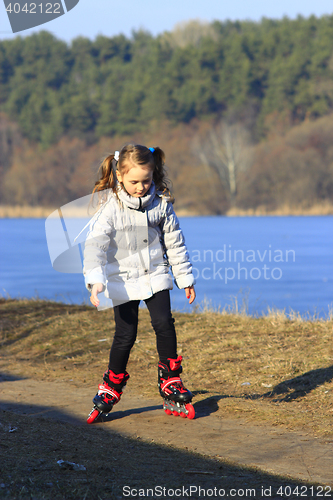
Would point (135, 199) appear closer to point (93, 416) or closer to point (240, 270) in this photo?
point (93, 416)

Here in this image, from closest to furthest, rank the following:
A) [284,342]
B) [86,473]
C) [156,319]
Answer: [86,473], [156,319], [284,342]

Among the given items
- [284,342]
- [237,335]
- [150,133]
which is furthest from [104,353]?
[150,133]

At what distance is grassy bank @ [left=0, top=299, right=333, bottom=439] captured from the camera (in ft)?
14.7

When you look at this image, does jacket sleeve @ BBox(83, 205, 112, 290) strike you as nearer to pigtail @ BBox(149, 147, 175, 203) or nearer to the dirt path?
pigtail @ BBox(149, 147, 175, 203)

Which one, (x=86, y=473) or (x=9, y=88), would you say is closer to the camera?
(x=86, y=473)

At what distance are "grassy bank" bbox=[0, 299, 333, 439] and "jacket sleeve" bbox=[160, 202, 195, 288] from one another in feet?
3.44

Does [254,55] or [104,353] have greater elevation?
[254,55]

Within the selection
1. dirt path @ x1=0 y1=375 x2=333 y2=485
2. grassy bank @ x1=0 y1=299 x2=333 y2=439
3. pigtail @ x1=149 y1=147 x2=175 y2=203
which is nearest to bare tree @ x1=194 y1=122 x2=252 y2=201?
grassy bank @ x1=0 y1=299 x2=333 y2=439

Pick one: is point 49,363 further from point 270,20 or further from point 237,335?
point 270,20

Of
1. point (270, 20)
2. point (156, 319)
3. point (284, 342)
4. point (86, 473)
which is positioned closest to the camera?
point (86, 473)

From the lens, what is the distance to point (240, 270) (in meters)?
21.5

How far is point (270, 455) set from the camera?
3439mm

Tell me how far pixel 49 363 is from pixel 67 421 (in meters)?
2.19

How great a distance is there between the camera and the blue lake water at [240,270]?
13617 mm
